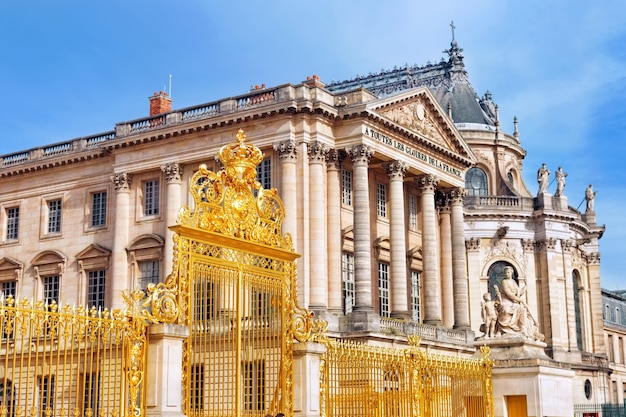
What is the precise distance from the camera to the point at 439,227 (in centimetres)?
4525

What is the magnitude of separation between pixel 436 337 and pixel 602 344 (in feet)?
78.9

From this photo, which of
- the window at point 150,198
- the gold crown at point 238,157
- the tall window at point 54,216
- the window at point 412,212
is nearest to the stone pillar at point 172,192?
the window at point 150,198

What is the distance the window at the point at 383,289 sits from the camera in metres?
40.2

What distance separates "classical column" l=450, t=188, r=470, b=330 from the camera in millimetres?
42750

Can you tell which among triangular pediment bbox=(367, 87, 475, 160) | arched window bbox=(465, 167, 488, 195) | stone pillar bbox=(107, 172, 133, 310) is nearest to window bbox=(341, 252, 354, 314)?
triangular pediment bbox=(367, 87, 475, 160)

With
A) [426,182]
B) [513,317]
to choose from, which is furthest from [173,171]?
[513,317]

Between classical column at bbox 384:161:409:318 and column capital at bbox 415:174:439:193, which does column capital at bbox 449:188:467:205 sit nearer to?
column capital at bbox 415:174:439:193

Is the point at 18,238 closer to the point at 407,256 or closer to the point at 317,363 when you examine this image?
the point at 407,256

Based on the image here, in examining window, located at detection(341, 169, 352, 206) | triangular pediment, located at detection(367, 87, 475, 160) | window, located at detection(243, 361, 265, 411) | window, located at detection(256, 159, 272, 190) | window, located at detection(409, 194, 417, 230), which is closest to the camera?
window, located at detection(243, 361, 265, 411)

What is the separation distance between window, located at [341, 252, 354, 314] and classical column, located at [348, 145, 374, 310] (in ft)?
4.81

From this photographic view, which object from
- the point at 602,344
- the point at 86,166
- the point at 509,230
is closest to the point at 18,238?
the point at 86,166

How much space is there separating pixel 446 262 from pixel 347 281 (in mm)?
7517

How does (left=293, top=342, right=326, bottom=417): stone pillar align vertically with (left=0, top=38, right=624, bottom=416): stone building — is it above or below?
below

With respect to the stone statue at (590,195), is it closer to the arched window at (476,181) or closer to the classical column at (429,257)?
the arched window at (476,181)
